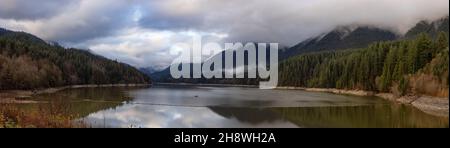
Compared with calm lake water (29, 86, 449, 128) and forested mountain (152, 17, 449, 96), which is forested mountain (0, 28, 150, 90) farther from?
forested mountain (152, 17, 449, 96)

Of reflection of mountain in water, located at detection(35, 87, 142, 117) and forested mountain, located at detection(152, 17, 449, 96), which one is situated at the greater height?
forested mountain, located at detection(152, 17, 449, 96)

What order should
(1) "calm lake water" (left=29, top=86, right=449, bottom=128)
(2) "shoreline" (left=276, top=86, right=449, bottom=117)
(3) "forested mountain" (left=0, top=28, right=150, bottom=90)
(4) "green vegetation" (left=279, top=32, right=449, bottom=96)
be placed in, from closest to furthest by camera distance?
(1) "calm lake water" (left=29, top=86, right=449, bottom=128), (2) "shoreline" (left=276, top=86, right=449, bottom=117), (4) "green vegetation" (left=279, top=32, right=449, bottom=96), (3) "forested mountain" (left=0, top=28, right=150, bottom=90)

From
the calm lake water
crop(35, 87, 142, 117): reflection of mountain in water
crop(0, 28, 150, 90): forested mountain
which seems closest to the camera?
the calm lake water

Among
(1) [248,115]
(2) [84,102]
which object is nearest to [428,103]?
(1) [248,115]

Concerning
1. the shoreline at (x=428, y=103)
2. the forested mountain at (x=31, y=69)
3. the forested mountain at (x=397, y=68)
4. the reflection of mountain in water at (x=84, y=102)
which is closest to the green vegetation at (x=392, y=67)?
the forested mountain at (x=397, y=68)

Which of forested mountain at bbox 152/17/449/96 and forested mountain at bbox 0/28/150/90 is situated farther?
forested mountain at bbox 0/28/150/90

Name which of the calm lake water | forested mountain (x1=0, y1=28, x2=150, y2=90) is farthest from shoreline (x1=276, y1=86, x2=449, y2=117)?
forested mountain (x1=0, y1=28, x2=150, y2=90)

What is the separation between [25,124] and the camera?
21.0 m

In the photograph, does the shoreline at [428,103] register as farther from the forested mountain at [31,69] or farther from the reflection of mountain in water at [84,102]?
→ the forested mountain at [31,69]

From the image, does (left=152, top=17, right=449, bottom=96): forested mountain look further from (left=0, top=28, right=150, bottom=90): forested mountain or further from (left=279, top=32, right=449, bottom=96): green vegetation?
(left=0, top=28, right=150, bottom=90): forested mountain

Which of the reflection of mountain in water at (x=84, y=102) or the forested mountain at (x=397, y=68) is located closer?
the reflection of mountain in water at (x=84, y=102)
